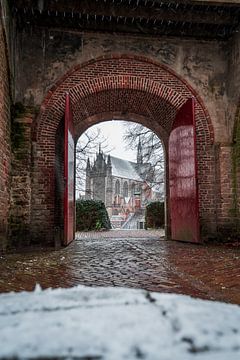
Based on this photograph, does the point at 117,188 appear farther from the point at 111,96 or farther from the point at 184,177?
the point at 184,177

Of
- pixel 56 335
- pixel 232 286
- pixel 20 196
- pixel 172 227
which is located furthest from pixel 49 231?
pixel 56 335

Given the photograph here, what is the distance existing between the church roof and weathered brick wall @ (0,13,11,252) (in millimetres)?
50308

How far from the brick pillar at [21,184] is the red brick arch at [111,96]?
0.74 ft

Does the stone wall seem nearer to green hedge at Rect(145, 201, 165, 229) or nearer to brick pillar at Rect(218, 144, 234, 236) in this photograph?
brick pillar at Rect(218, 144, 234, 236)

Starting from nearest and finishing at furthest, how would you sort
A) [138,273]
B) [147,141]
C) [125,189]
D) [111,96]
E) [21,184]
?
[138,273] → [21,184] → [111,96] → [147,141] → [125,189]

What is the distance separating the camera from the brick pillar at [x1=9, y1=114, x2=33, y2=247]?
6.73 meters

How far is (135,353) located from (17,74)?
7.44 metres

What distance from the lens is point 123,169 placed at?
198 ft

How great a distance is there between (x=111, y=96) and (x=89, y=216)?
21.0ft

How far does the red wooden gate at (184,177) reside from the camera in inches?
276

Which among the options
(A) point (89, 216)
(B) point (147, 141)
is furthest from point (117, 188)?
(A) point (89, 216)

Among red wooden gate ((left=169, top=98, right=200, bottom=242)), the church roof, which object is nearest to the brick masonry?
red wooden gate ((left=169, top=98, right=200, bottom=242))

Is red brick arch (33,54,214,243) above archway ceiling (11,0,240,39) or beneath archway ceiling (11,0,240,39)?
beneath

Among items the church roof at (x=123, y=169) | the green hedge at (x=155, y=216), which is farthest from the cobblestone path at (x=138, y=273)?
the church roof at (x=123, y=169)
